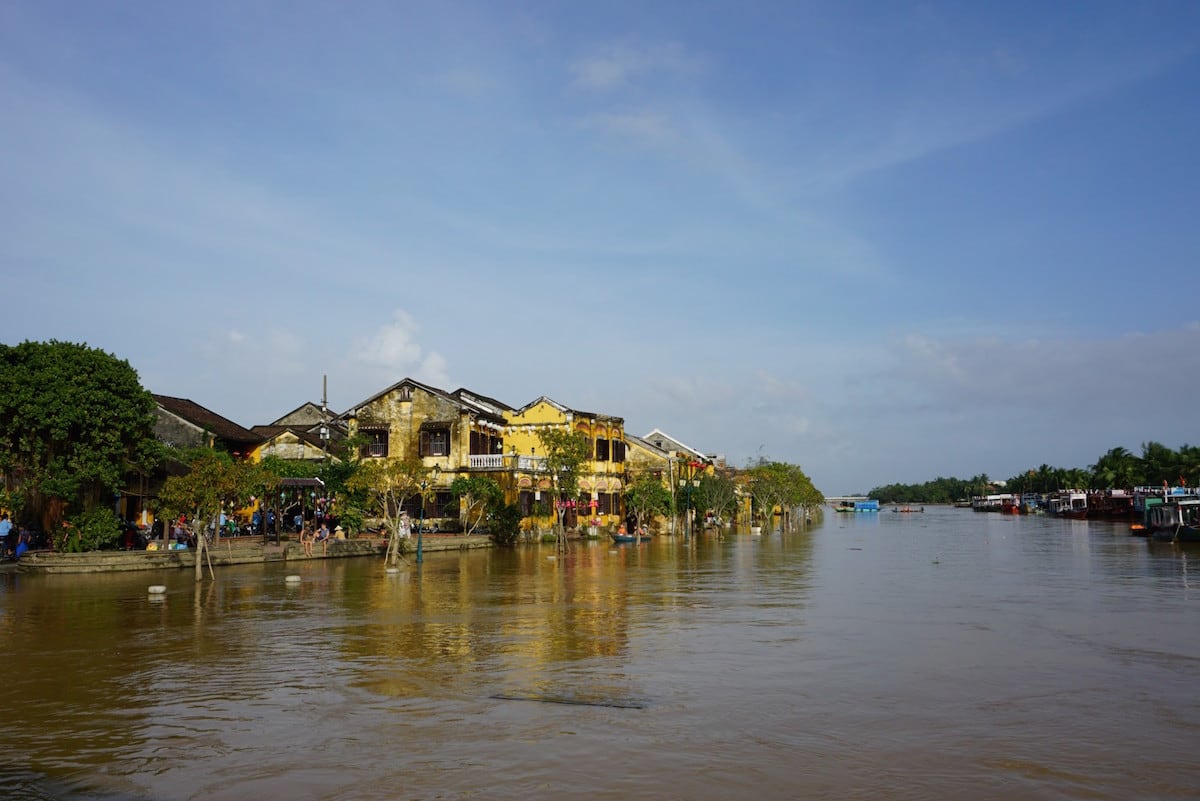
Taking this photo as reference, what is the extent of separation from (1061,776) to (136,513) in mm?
42048

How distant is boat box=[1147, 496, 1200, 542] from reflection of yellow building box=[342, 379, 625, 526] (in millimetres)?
35829

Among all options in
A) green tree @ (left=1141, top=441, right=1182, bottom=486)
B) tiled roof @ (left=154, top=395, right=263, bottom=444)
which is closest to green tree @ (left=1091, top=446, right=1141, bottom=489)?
green tree @ (left=1141, top=441, right=1182, bottom=486)

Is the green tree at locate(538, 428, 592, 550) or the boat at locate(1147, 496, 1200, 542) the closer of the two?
the green tree at locate(538, 428, 592, 550)

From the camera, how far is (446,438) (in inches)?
2265

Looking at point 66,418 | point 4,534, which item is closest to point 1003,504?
point 4,534

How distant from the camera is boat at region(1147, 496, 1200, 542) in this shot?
58125 mm

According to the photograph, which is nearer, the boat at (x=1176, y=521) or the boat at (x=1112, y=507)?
the boat at (x=1176, y=521)

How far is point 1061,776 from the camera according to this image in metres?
10.4

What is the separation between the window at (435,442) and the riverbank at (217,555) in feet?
31.0

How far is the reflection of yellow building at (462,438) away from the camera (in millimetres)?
56688

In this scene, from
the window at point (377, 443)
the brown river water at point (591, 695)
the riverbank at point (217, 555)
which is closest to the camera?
the brown river water at point (591, 695)

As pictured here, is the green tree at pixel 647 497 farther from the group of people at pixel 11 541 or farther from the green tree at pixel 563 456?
the group of people at pixel 11 541

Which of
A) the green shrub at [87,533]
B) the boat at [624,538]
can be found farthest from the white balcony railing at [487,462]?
the green shrub at [87,533]

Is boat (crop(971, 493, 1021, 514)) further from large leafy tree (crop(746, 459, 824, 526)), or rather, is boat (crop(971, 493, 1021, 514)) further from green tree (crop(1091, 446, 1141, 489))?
large leafy tree (crop(746, 459, 824, 526))
